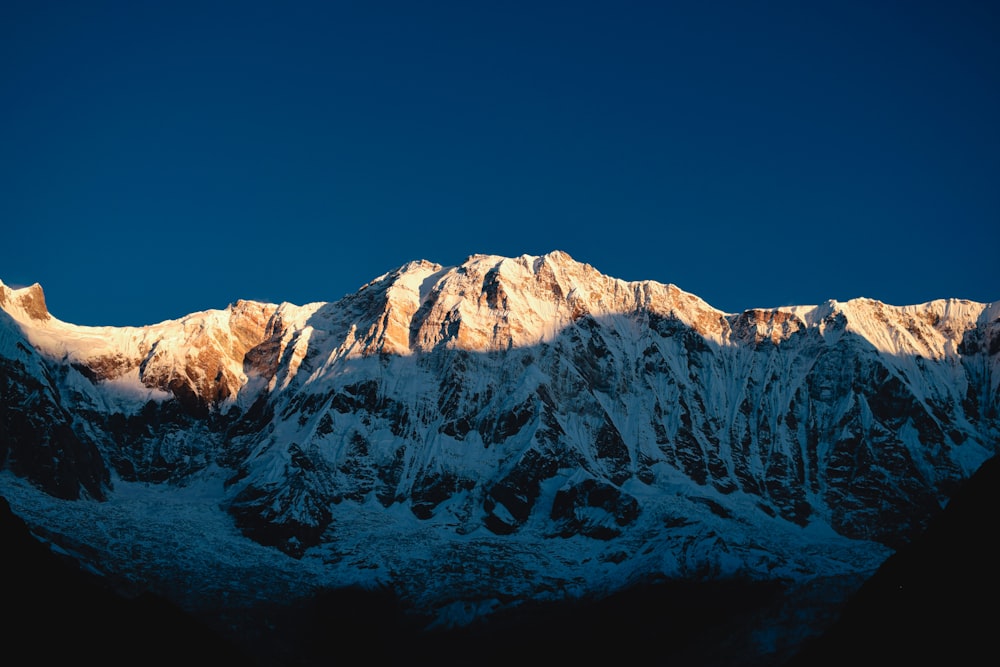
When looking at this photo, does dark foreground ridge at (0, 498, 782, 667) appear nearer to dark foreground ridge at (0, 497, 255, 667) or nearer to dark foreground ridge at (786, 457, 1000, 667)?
dark foreground ridge at (0, 497, 255, 667)

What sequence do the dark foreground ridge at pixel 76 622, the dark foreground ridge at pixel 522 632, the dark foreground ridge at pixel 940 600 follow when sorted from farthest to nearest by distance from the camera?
1. the dark foreground ridge at pixel 522 632
2. the dark foreground ridge at pixel 940 600
3. the dark foreground ridge at pixel 76 622

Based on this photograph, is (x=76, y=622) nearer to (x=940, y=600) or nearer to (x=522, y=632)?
(x=940, y=600)

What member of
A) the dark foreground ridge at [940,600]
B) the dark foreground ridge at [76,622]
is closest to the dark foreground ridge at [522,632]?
the dark foreground ridge at [76,622]

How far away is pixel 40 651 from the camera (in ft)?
230

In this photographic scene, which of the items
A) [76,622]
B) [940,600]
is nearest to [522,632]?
[940,600]

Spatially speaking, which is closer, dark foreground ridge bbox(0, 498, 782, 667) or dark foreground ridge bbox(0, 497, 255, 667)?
dark foreground ridge bbox(0, 497, 255, 667)

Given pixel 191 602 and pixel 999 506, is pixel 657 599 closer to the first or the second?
pixel 191 602

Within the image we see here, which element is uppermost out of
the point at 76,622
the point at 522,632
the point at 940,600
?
the point at 522,632

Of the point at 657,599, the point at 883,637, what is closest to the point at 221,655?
the point at 883,637

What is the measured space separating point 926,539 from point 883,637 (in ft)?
26.1

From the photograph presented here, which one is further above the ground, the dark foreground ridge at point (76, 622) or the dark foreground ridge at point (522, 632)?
the dark foreground ridge at point (522, 632)

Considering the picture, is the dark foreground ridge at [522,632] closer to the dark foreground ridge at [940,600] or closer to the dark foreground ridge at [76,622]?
the dark foreground ridge at [76,622]

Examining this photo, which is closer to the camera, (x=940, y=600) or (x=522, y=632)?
(x=940, y=600)

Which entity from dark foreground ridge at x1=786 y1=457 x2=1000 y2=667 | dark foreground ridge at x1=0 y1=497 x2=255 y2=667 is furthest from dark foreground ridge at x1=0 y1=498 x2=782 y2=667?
dark foreground ridge at x1=786 y1=457 x2=1000 y2=667
